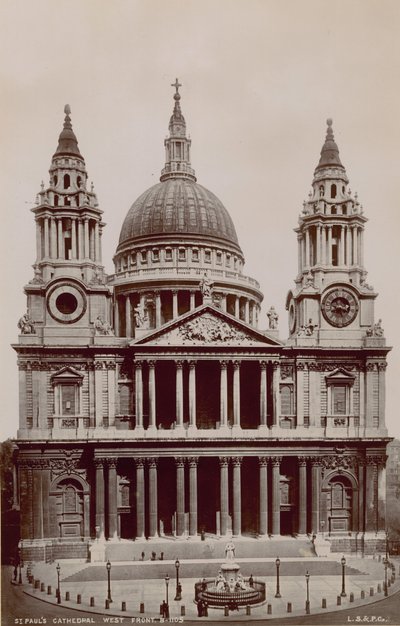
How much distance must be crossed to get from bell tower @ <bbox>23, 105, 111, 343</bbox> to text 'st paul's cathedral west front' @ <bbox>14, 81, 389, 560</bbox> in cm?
10

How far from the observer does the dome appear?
211 ft

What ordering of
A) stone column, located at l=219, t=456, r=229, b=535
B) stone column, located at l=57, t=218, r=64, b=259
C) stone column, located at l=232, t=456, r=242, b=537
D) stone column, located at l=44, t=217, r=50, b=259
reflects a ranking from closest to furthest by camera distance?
stone column, located at l=232, t=456, r=242, b=537
stone column, located at l=219, t=456, r=229, b=535
stone column, located at l=44, t=217, r=50, b=259
stone column, located at l=57, t=218, r=64, b=259

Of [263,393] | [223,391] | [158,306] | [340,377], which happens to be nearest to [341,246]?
[340,377]

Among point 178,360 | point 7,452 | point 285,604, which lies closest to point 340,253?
point 178,360

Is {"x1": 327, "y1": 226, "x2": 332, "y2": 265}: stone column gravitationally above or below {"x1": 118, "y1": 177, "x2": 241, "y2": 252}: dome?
below

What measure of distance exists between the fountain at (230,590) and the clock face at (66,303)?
63.6 ft

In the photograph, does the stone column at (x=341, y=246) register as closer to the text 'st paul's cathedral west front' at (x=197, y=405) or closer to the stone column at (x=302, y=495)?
the text 'st paul's cathedral west front' at (x=197, y=405)

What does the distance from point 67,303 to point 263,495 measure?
1883 centimetres

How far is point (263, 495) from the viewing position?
4797 centimetres

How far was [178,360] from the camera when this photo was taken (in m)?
48.2

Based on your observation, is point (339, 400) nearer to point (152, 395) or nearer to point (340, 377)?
point (340, 377)

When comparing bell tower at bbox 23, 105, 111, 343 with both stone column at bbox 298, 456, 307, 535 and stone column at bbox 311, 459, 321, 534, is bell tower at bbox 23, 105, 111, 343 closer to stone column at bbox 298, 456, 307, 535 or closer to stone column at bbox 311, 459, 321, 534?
stone column at bbox 298, 456, 307, 535

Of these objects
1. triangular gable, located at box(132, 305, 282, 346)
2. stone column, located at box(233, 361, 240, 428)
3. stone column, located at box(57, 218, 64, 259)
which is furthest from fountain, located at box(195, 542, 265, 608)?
stone column, located at box(57, 218, 64, 259)

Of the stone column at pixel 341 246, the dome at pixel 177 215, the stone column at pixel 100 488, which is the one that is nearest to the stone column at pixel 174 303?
the dome at pixel 177 215
